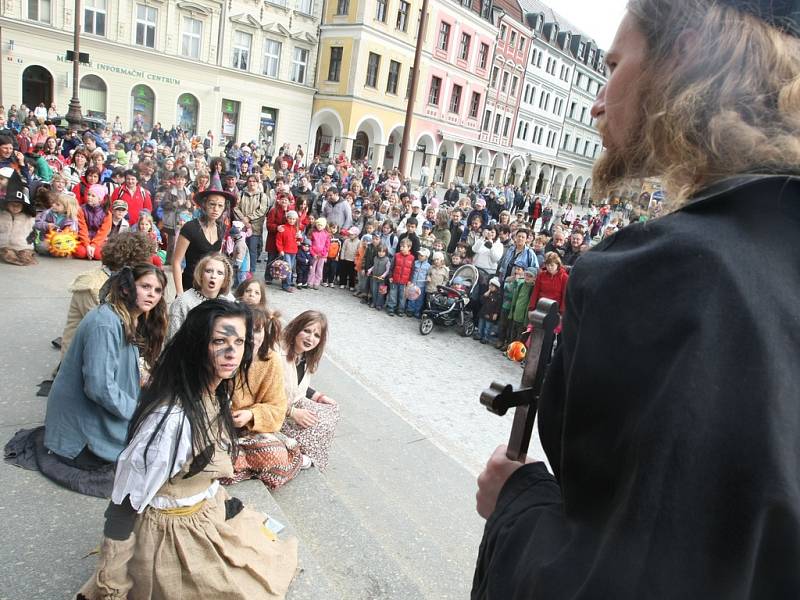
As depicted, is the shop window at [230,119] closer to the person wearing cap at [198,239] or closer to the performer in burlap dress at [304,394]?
the person wearing cap at [198,239]

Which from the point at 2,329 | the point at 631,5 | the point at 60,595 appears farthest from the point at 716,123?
the point at 2,329

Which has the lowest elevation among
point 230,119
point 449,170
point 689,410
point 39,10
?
point 689,410

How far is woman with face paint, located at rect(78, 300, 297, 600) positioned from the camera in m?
2.28

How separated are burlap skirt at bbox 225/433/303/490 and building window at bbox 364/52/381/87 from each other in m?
31.9

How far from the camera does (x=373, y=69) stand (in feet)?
108

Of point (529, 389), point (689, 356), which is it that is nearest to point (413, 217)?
point (529, 389)

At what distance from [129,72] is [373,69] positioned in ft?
43.6

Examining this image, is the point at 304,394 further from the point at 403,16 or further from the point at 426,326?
the point at 403,16

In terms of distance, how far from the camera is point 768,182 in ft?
2.10

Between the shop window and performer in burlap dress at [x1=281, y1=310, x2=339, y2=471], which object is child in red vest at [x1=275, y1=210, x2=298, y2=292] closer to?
performer in burlap dress at [x1=281, y1=310, x2=339, y2=471]

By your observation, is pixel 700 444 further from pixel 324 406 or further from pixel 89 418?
pixel 324 406

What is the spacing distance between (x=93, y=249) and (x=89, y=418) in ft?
19.7

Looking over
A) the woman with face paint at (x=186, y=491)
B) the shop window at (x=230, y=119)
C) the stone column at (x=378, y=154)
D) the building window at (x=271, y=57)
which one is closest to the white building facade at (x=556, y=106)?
the stone column at (x=378, y=154)

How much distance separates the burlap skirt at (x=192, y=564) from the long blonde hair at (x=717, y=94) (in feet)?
8.09
